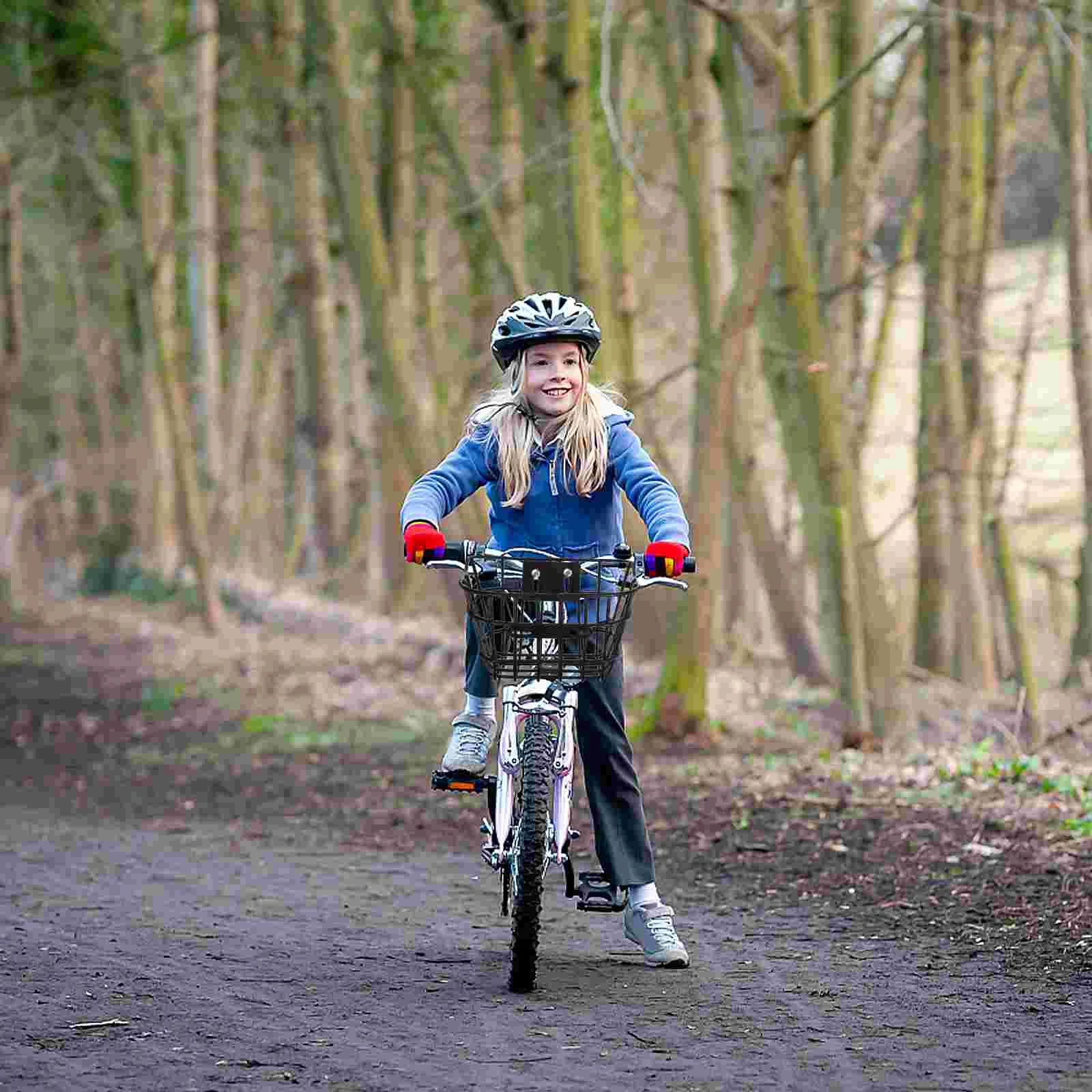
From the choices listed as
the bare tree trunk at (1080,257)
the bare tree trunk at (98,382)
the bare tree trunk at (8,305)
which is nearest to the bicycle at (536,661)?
the bare tree trunk at (1080,257)

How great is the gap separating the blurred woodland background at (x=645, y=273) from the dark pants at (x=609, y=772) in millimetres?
4102

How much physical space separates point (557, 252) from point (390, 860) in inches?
311

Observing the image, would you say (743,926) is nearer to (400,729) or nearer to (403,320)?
(400,729)

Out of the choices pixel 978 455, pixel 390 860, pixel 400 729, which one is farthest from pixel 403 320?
pixel 390 860

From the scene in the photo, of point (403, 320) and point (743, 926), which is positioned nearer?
point (743, 926)

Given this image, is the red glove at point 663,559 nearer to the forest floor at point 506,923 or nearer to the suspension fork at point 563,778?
the suspension fork at point 563,778

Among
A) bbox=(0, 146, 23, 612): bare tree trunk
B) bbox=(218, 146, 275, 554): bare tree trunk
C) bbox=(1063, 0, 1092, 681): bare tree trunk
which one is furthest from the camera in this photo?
bbox=(218, 146, 275, 554): bare tree trunk

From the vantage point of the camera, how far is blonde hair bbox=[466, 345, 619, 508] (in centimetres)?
573

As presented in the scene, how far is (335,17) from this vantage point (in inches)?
552

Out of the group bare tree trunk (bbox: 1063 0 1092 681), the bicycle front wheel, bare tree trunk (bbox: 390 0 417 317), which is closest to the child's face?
the bicycle front wheel

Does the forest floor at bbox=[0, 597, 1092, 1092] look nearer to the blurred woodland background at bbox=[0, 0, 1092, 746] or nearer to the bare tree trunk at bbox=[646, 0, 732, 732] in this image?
the bare tree trunk at bbox=[646, 0, 732, 732]

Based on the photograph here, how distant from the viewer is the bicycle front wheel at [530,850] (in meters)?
5.44

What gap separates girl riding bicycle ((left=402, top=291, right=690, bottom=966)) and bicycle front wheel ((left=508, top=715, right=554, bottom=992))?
1.15 ft

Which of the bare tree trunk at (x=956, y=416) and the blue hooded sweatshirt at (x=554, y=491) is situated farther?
the bare tree trunk at (x=956, y=416)
